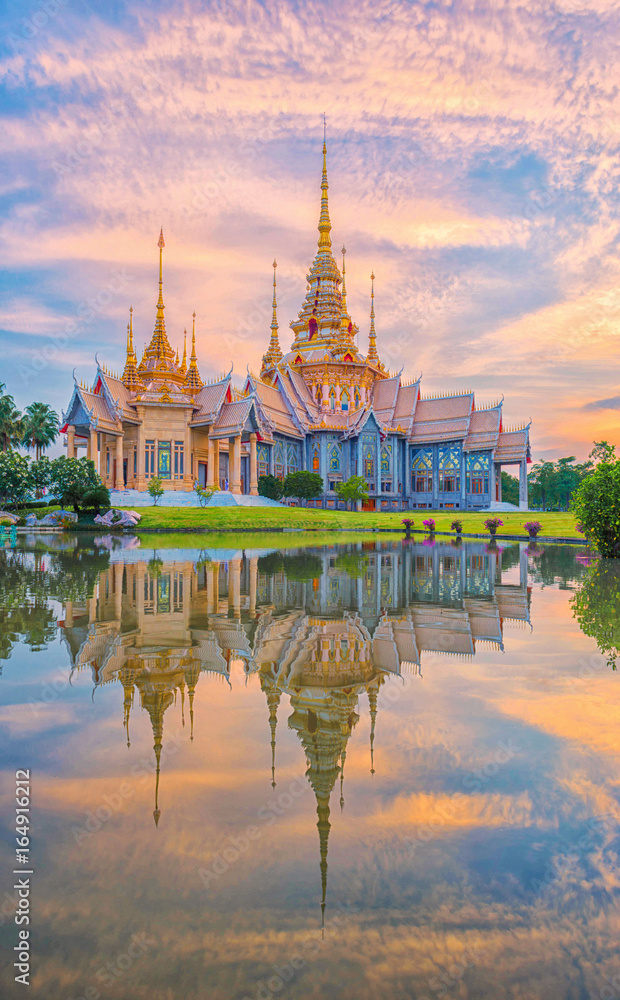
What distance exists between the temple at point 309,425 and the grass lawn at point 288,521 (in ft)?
25.0

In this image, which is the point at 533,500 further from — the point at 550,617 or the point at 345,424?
the point at 550,617

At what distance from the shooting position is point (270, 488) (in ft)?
150

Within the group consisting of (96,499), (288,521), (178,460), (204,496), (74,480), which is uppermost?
(178,460)

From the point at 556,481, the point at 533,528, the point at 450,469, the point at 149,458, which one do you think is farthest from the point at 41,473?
the point at 556,481

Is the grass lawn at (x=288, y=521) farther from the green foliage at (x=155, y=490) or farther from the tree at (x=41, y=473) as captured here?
the tree at (x=41, y=473)

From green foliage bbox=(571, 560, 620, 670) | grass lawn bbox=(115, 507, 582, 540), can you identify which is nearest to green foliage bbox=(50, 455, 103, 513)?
grass lawn bbox=(115, 507, 582, 540)

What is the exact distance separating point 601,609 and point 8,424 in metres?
48.8

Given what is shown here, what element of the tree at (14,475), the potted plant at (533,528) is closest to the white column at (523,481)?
the potted plant at (533,528)

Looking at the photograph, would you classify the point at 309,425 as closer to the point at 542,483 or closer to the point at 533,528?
the point at 533,528

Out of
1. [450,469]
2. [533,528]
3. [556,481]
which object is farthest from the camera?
[556,481]

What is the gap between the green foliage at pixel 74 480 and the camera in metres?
33.1

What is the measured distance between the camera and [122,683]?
4691mm

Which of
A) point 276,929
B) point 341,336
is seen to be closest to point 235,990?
point 276,929

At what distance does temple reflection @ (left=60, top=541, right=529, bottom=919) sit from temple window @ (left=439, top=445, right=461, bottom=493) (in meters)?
41.7
